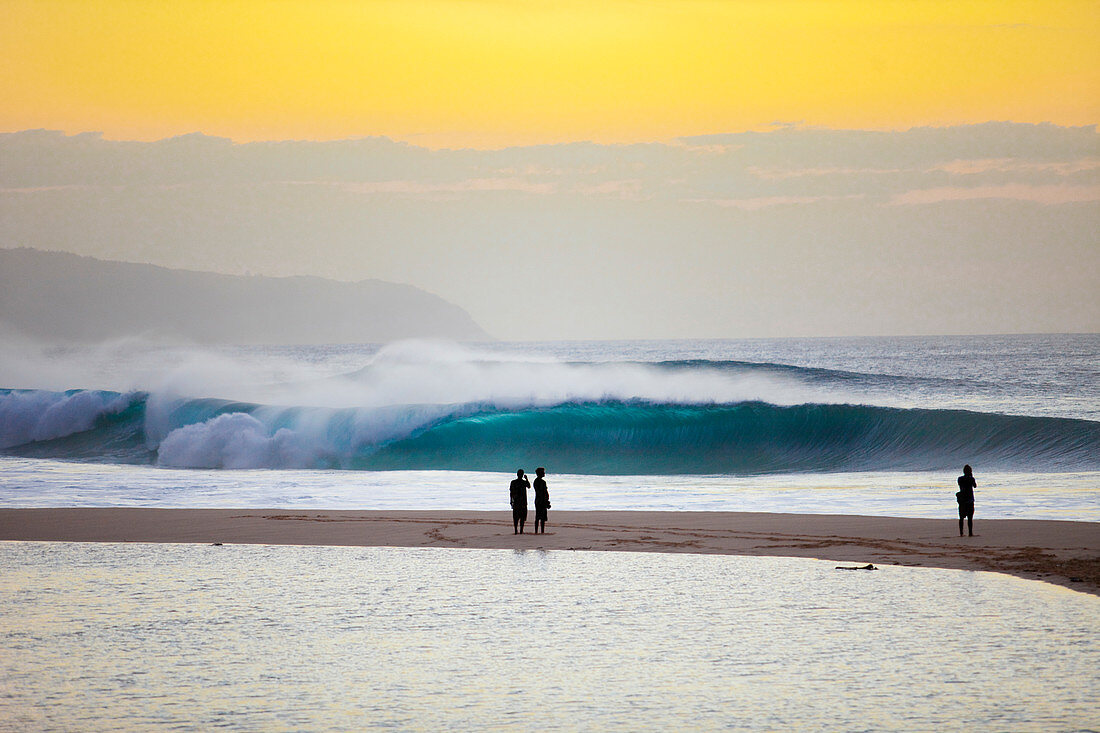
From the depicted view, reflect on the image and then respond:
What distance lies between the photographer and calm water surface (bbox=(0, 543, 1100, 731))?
18.3 feet

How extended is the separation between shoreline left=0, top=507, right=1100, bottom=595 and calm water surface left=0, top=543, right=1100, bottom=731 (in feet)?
3.21

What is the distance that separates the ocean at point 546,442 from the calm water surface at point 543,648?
608cm

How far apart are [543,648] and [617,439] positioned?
69.5 ft

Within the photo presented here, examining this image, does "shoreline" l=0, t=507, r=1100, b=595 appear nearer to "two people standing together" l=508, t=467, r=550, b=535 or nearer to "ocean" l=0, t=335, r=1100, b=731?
"two people standing together" l=508, t=467, r=550, b=535

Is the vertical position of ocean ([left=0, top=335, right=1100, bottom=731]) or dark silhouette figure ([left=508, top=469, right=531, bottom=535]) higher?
dark silhouette figure ([left=508, top=469, right=531, bottom=535])

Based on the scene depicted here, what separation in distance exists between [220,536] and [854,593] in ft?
24.9

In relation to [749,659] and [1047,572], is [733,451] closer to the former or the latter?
[1047,572]

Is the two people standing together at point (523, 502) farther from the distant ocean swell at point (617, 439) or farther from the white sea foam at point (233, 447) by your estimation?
the white sea foam at point (233, 447)

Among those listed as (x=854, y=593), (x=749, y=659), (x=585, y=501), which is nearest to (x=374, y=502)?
(x=585, y=501)

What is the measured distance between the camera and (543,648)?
276 inches

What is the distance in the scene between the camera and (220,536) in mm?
13023

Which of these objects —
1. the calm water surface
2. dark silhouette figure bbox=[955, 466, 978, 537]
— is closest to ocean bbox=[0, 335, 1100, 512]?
dark silhouette figure bbox=[955, 466, 978, 537]

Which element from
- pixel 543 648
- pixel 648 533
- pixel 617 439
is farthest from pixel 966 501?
pixel 617 439

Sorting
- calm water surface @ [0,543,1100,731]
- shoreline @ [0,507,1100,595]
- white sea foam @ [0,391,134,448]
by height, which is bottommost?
calm water surface @ [0,543,1100,731]
